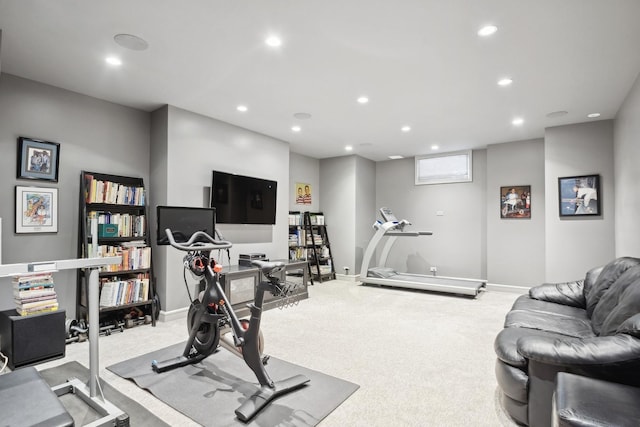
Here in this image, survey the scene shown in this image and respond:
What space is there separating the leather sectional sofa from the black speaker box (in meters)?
2.92

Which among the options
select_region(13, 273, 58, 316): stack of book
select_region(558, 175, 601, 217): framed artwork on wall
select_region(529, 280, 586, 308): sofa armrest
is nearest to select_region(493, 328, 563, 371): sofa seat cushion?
select_region(529, 280, 586, 308): sofa armrest

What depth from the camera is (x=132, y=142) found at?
4.36m

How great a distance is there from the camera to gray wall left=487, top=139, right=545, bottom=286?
19.1ft

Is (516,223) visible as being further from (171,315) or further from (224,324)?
(171,315)

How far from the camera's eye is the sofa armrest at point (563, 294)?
3.35 m

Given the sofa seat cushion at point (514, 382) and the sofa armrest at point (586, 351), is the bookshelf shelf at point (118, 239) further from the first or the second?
the sofa armrest at point (586, 351)

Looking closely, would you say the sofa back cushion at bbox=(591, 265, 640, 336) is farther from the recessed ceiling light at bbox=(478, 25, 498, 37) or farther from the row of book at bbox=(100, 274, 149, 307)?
the row of book at bbox=(100, 274, 149, 307)

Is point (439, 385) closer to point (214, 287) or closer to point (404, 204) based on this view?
point (214, 287)

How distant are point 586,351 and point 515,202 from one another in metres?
4.96

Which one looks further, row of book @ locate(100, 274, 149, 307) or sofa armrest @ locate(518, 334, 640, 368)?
row of book @ locate(100, 274, 149, 307)

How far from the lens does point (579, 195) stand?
195 inches

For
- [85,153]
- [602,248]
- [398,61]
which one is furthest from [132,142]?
[602,248]

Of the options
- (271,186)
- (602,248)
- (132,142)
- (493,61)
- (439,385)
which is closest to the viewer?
(439,385)

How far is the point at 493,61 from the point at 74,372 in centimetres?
463
